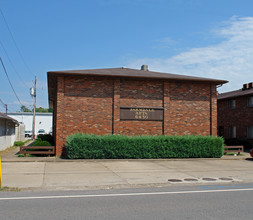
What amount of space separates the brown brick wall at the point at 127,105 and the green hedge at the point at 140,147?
5.43 ft

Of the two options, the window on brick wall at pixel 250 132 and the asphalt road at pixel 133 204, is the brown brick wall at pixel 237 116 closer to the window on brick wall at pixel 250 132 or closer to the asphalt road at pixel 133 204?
the window on brick wall at pixel 250 132

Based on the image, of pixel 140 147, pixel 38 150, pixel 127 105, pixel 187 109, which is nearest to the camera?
pixel 140 147

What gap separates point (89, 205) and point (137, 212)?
1316 mm

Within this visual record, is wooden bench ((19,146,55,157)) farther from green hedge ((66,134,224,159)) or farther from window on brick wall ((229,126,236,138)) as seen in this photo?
window on brick wall ((229,126,236,138))

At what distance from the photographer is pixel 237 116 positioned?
98.0 feet

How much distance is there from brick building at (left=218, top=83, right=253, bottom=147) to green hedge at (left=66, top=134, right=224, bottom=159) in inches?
410

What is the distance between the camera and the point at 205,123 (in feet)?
69.2

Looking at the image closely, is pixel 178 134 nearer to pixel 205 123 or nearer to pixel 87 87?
pixel 205 123

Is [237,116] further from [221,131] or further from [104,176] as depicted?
[104,176]

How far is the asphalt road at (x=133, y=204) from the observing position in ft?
20.3

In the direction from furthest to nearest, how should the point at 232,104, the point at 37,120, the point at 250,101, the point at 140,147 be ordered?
the point at 37,120, the point at 232,104, the point at 250,101, the point at 140,147

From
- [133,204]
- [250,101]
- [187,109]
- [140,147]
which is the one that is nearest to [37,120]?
[250,101]

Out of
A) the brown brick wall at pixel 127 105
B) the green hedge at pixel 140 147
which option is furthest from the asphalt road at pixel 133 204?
the brown brick wall at pixel 127 105

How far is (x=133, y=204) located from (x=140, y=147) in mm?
10796
